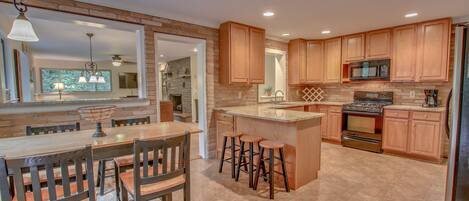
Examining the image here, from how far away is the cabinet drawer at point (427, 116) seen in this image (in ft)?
12.0

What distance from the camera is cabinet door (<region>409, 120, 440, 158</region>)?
3682 millimetres

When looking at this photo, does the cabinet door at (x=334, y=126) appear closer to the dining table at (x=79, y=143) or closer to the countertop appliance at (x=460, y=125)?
the countertop appliance at (x=460, y=125)

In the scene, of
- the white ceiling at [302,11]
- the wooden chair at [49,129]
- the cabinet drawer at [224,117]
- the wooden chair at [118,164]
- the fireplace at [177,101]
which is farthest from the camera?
the fireplace at [177,101]

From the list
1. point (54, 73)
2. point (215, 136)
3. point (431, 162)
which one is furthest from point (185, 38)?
point (54, 73)

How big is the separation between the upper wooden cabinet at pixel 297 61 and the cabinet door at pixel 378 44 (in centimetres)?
132

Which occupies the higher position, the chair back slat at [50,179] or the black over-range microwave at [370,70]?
the black over-range microwave at [370,70]

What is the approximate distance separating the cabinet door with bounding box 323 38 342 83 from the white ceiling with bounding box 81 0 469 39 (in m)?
0.93

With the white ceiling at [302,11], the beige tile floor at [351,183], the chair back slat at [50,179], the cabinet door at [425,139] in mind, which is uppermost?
the white ceiling at [302,11]

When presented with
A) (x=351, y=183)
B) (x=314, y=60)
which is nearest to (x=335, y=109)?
(x=314, y=60)

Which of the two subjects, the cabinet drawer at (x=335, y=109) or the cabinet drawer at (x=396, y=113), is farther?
the cabinet drawer at (x=335, y=109)

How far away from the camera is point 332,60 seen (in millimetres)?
5270

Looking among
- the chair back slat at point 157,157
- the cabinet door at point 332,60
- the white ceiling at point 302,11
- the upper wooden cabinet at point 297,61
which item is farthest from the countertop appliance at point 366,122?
the chair back slat at point 157,157

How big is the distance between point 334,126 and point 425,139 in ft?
5.02

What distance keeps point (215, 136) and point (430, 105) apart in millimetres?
3787
